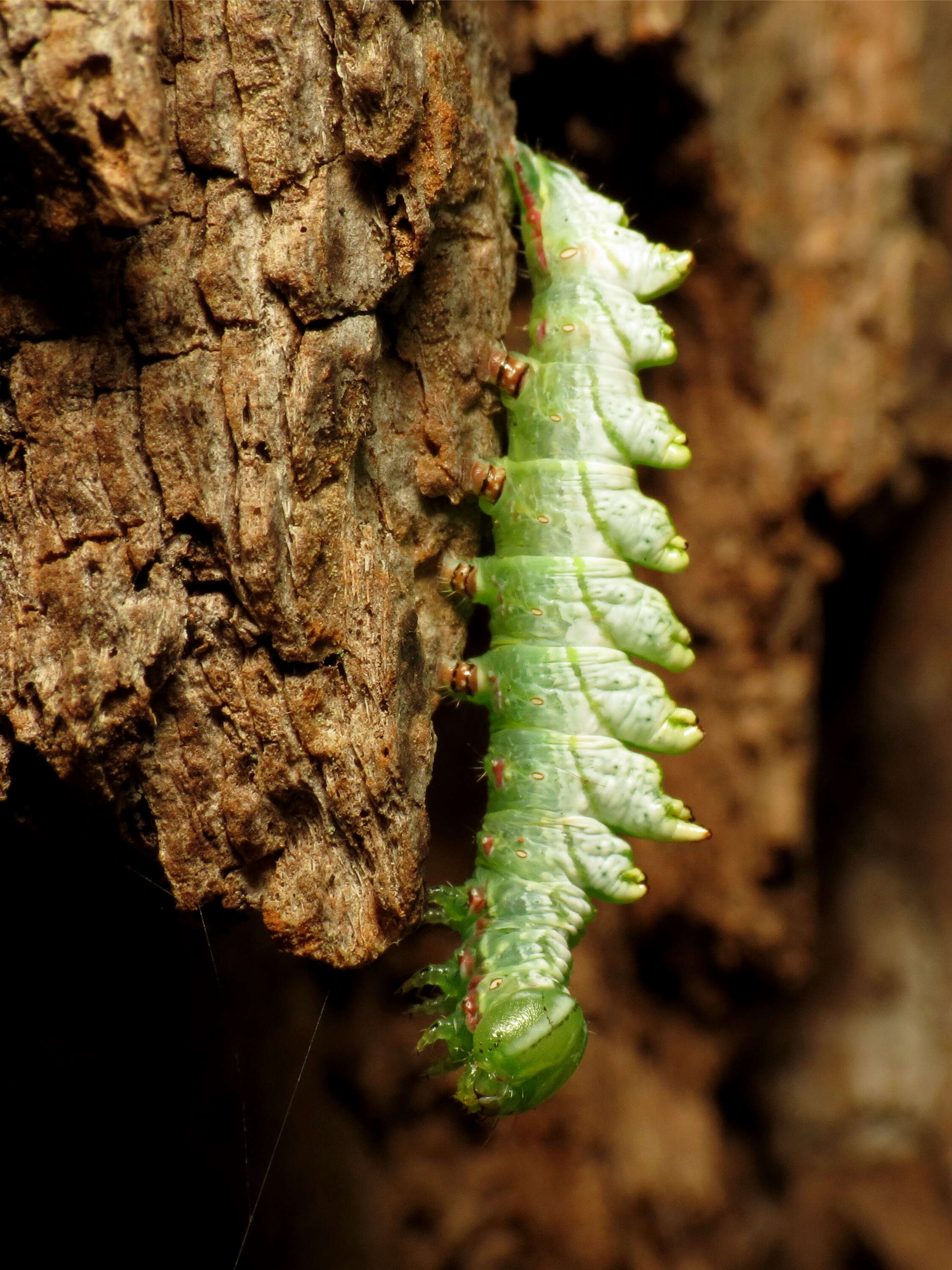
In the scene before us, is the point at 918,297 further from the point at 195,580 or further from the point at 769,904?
the point at 195,580

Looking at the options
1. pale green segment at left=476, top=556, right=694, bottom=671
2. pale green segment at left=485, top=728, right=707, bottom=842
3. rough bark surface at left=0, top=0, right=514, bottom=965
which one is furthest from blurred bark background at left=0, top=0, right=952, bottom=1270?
pale green segment at left=485, top=728, right=707, bottom=842

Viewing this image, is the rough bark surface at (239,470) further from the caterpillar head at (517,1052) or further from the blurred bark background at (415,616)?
the caterpillar head at (517,1052)

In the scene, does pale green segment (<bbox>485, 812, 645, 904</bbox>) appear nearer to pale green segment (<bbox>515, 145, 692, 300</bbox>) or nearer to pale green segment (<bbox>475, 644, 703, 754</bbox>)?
pale green segment (<bbox>475, 644, 703, 754</bbox>)

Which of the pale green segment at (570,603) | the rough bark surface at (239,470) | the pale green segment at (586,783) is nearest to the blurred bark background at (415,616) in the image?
the rough bark surface at (239,470)

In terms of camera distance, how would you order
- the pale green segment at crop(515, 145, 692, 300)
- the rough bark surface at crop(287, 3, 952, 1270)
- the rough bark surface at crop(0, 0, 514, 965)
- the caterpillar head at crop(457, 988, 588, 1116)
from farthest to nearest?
the rough bark surface at crop(287, 3, 952, 1270) < the pale green segment at crop(515, 145, 692, 300) < the caterpillar head at crop(457, 988, 588, 1116) < the rough bark surface at crop(0, 0, 514, 965)

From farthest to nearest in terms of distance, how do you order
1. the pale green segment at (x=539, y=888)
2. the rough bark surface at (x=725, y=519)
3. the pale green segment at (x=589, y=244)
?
the rough bark surface at (x=725, y=519) → the pale green segment at (x=589, y=244) → the pale green segment at (x=539, y=888)

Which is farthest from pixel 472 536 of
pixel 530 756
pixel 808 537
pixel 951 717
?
pixel 951 717
